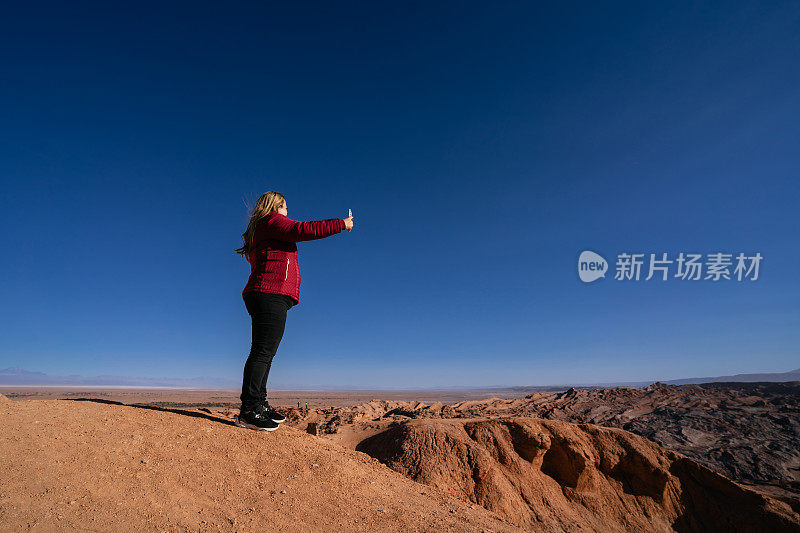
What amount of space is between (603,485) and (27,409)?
34.9 ft

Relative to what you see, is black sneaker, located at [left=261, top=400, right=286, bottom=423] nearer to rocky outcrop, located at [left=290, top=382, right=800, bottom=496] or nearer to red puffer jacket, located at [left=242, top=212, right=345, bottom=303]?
red puffer jacket, located at [left=242, top=212, right=345, bottom=303]

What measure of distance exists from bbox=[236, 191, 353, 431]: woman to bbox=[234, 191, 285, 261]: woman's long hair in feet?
0.07

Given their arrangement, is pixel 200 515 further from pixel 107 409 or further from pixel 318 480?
pixel 107 409

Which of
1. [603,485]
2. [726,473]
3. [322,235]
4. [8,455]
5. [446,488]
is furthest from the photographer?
[726,473]

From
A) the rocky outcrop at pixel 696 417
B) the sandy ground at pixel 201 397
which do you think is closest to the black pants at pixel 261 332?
the rocky outcrop at pixel 696 417

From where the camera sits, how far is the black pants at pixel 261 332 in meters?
4.08

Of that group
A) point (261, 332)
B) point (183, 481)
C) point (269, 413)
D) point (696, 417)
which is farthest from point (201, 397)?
point (183, 481)

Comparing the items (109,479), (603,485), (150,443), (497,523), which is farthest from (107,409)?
(603,485)

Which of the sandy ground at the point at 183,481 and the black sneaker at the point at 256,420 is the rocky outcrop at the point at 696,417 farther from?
the sandy ground at the point at 183,481

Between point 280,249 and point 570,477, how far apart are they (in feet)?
27.4

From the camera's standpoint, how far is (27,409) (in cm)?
413

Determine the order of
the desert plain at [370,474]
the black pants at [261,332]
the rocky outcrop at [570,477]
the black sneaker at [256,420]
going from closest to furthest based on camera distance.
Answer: the desert plain at [370,474] < the black pants at [261,332] < the black sneaker at [256,420] < the rocky outcrop at [570,477]

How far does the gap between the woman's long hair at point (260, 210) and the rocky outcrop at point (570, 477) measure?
14.7 ft

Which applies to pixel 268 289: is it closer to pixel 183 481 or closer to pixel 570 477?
pixel 183 481
